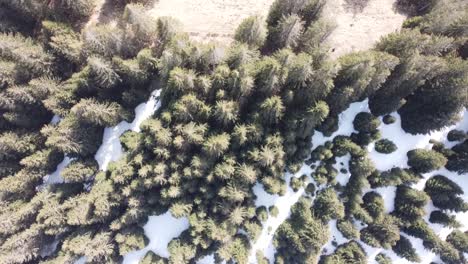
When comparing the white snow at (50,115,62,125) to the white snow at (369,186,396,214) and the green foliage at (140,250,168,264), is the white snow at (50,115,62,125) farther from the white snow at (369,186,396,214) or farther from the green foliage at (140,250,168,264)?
the white snow at (369,186,396,214)

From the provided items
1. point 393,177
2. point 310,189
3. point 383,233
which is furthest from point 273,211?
point 393,177

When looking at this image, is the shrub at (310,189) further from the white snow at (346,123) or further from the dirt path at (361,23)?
the dirt path at (361,23)

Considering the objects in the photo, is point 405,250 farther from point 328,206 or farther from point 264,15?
point 264,15

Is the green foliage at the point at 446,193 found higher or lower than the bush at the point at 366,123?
lower

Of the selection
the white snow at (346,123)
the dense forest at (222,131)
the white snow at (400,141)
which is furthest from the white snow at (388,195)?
the white snow at (346,123)

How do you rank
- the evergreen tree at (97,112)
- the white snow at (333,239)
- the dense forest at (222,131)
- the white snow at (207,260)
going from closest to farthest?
the dense forest at (222,131) < the evergreen tree at (97,112) < the white snow at (333,239) < the white snow at (207,260)

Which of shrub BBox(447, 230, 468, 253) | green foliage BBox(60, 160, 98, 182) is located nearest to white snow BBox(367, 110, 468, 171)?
shrub BBox(447, 230, 468, 253)

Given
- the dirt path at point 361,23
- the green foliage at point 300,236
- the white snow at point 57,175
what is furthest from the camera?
the white snow at point 57,175
